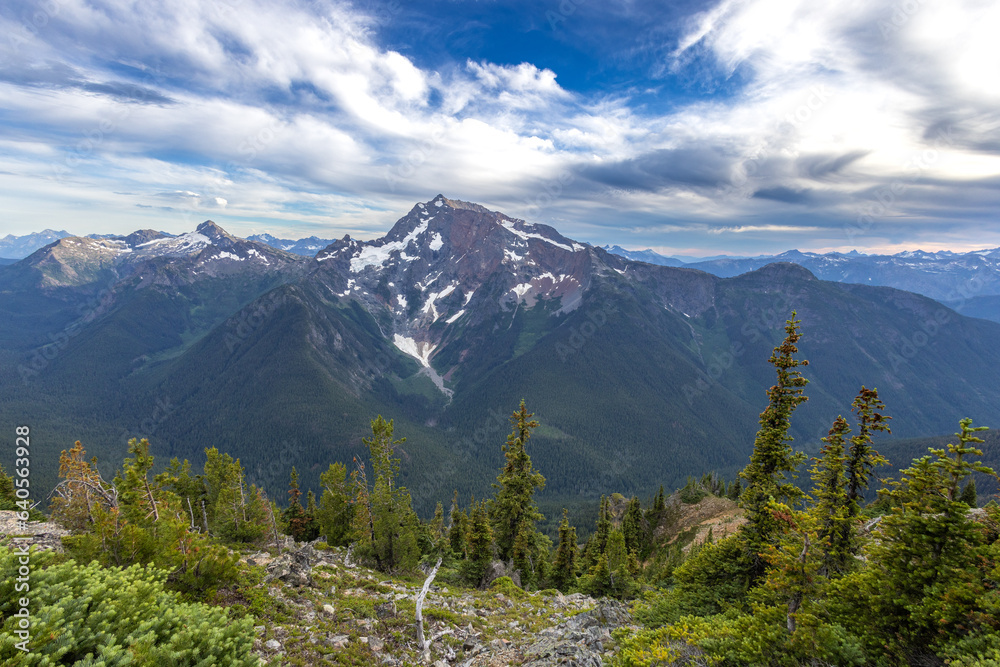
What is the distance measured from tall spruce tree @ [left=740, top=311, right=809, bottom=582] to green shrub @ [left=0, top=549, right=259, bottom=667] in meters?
24.5

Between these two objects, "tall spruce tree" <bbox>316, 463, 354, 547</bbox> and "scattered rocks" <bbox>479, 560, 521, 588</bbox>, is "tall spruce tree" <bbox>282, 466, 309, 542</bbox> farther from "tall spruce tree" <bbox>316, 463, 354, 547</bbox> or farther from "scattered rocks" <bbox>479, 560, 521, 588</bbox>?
"scattered rocks" <bbox>479, 560, 521, 588</bbox>

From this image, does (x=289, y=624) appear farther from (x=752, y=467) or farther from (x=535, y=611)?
(x=752, y=467)

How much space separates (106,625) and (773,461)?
29.2 metres

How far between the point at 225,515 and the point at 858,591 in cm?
5172

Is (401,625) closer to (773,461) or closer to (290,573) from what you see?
(290,573)

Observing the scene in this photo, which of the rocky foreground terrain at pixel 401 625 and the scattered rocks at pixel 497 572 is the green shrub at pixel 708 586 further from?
the scattered rocks at pixel 497 572

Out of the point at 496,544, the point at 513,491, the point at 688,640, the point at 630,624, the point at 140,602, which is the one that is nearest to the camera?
the point at 140,602

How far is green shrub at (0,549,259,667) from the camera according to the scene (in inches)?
308

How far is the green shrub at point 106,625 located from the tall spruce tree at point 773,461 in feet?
80.3

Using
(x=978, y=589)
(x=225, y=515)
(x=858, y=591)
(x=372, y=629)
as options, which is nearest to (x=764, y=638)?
(x=858, y=591)

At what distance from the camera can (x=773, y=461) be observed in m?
23.7

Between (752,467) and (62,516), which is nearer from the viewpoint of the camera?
(752,467)

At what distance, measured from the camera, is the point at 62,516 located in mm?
27422

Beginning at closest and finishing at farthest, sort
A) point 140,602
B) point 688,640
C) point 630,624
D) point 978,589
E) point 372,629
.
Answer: point 140,602, point 978,589, point 688,640, point 372,629, point 630,624
